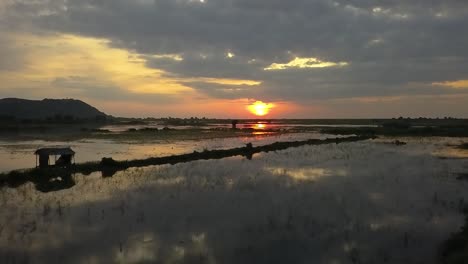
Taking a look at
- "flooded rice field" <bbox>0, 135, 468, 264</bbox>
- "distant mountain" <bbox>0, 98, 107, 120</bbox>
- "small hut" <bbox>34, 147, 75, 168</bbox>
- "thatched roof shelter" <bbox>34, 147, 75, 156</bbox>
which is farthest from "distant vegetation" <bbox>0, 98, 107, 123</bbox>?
"flooded rice field" <bbox>0, 135, 468, 264</bbox>

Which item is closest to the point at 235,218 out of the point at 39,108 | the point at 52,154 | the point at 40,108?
the point at 52,154

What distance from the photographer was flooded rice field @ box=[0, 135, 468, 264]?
9219mm

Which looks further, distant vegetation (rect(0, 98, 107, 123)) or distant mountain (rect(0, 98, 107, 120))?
distant mountain (rect(0, 98, 107, 120))

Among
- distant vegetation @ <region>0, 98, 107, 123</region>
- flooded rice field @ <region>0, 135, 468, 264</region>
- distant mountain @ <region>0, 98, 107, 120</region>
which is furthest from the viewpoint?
distant mountain @ <region>0, 98, 107, 120</region>

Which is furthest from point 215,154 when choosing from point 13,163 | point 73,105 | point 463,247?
point 73,105

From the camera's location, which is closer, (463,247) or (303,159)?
(463,247)

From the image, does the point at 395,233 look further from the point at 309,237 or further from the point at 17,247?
the point at 17,247

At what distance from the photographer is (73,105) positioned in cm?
19625

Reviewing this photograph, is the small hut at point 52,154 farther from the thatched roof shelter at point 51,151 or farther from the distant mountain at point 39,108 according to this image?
the distant mountain at point 39,108

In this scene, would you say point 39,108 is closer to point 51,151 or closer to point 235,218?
point 51,151

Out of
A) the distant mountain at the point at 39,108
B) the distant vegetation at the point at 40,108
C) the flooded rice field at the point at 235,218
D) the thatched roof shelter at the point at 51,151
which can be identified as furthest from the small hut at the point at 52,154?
A: the distant mountain at the point at 39,108

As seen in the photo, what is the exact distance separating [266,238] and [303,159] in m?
19.1

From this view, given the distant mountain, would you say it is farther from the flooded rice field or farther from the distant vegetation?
the flooded rice field

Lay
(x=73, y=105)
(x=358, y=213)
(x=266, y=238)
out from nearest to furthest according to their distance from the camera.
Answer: (x=266, y=238), (x=358, y=213), (x=73, y=105)
